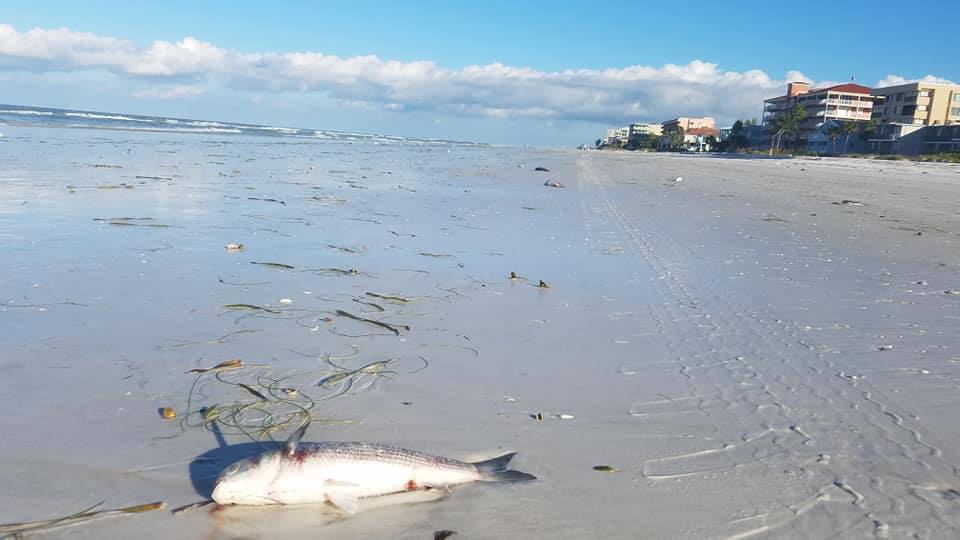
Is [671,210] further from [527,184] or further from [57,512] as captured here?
[57,512]

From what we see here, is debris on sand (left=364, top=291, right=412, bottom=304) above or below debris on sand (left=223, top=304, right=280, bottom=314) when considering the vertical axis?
above

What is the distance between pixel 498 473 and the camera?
3.03m

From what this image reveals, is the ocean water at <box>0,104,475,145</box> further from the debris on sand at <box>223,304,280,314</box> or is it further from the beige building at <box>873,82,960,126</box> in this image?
the beige building at <box>873,82,960,126</box>

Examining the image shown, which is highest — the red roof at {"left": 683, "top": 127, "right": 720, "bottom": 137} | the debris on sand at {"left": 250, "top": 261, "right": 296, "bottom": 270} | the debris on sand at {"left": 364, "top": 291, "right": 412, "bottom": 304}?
the red roof at {"left": 683, "top": 127, "right": 720, "bottom": 137}

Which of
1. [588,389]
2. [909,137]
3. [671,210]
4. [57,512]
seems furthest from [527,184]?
[909,137]

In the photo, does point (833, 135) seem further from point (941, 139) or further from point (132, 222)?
point (132, 222)

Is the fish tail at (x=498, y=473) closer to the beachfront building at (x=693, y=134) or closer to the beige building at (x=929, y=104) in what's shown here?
the beige building at (x=929, y=104)

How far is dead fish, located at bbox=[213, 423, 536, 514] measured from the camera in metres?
2.60

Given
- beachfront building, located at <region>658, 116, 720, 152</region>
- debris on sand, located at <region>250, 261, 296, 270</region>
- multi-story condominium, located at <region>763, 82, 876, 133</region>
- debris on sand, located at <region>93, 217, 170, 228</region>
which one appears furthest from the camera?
beachfront building, located at <region>658, 116, 720, 152</region>

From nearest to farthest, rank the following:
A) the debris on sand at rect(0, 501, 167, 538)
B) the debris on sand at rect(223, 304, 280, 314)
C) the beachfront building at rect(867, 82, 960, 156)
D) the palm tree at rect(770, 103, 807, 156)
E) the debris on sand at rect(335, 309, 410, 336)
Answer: the debris on sand at rect(0, 501, 167, 538), the debris on sand at rect(335, 309, 410, 336), the debris on sand at rect(223, 304, 280, 314), the beachfront building at rect(867, 82, 960, 156), the palm tree at rect(770, 103, 807, 156)

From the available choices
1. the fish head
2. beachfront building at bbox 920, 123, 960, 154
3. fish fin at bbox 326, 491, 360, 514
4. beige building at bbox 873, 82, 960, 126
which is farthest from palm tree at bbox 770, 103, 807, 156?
the fish head

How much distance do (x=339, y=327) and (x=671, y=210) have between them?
11428mm

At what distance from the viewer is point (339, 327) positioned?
5.21 m

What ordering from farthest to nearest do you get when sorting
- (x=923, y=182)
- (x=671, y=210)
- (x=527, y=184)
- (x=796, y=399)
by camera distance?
(x=923, y=182), (x=527, y=184), (x=671, y=210), (x=796, y=399)
